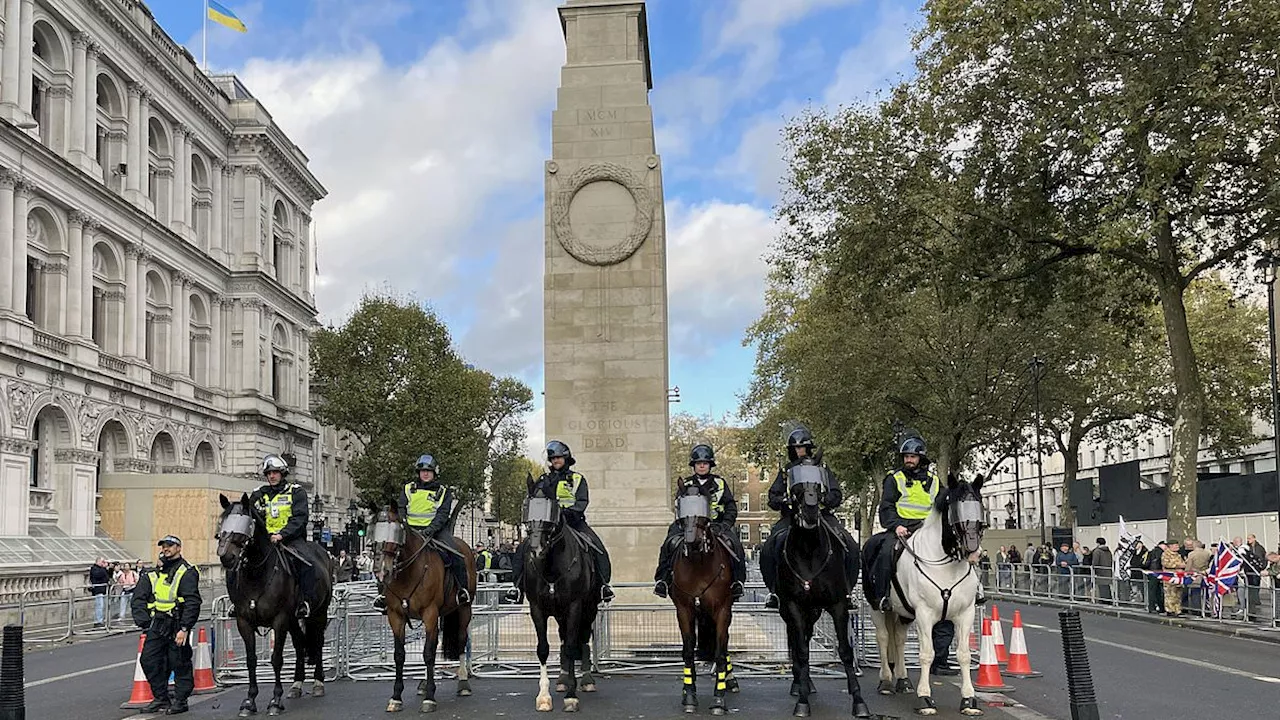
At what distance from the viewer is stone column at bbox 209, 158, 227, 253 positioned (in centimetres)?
6581

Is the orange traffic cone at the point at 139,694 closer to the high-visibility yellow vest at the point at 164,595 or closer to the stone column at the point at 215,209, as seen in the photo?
the high-visibility yellow vest at the point at 164,595

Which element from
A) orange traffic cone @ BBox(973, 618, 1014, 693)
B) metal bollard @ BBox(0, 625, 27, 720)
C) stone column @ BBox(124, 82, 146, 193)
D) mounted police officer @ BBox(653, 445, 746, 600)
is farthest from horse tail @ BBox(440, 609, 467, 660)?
stone column @ BBox(124, 82, 146, 193)

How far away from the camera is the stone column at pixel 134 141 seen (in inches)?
2114

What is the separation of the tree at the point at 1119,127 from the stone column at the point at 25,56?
3006 cm

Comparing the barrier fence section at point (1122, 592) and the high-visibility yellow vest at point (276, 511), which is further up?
the high-visibility yellow vest at point (276, 511)

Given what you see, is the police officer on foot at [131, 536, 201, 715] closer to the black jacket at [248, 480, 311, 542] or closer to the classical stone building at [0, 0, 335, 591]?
the black jacket at [248, 480, 311, 542]

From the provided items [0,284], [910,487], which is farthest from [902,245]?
[0,284]

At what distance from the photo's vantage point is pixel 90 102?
4891 centimetres

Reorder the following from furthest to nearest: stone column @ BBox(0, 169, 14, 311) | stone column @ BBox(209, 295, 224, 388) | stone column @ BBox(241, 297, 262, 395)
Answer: stone column @ BBox(241, 297, 262, 395)
stone column @ BBox(209, 295, 224, 388)
stone column @ BBox(0, 169, 14, 311)

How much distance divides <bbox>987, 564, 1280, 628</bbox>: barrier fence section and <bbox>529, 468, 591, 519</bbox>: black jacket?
17.9 metres

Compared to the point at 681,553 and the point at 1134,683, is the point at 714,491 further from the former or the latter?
the point at 1134,683

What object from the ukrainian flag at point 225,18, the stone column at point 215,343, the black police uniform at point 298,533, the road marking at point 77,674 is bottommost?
the road marking at point 77,674

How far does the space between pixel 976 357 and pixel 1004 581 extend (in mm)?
9483

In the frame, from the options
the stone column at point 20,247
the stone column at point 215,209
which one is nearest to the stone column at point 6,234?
the stone column at point 20,247
